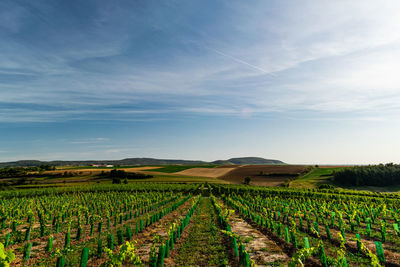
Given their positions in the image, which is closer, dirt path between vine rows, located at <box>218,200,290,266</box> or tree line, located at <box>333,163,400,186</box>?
dirt path between vine rows, located at <box>218,200,290,266</box>

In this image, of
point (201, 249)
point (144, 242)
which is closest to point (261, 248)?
point (201, 249)

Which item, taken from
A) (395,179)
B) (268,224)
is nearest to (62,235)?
(268,224)

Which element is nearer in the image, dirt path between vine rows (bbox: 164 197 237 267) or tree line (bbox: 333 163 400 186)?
dirt path between vine rows (bbox: 164 197 237 267)

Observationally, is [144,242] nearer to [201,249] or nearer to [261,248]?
[201,249]

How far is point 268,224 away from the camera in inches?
661

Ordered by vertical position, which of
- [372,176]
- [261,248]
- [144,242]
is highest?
[261,248]

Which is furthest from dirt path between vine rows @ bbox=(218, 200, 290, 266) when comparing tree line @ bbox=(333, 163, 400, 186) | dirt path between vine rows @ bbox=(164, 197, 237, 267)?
tree line @ bbox=(333, 163, 400, 186)

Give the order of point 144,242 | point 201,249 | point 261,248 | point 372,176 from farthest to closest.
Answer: point 372,176, point 144,242, point 261,248, point 201,249

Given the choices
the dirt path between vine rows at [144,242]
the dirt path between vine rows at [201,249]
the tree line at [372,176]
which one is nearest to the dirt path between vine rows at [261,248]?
the dirt path between vine rows at [201,249]

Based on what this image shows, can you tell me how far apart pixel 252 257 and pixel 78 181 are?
79.4 m

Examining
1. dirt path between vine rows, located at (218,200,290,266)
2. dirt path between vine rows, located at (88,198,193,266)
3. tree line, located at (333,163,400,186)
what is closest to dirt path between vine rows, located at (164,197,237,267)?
dirt path between vine rows, located at (218,200,290,266)

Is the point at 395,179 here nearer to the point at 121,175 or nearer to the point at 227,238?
the point at 227,238

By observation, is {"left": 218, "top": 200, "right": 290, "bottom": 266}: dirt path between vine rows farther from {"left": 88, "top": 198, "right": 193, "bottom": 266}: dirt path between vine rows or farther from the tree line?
the tree line

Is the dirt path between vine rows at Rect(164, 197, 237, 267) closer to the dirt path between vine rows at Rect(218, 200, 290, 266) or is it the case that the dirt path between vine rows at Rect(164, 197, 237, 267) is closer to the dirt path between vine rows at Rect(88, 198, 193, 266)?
the dirt path between vine rows at Rect(218, 200, 290, 266)
